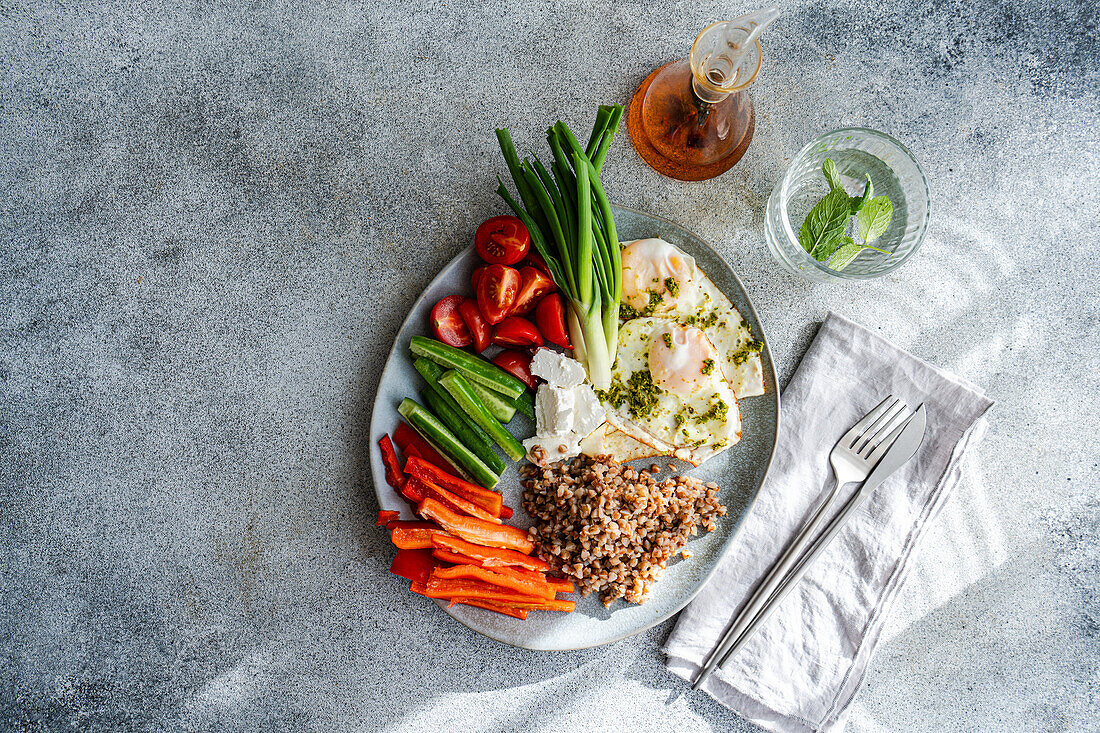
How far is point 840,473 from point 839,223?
0.92 m

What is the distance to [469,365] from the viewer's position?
2377 mm

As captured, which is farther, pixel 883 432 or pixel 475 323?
pixel 883 432

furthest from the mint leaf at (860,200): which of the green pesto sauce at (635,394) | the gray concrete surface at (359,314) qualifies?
the green pesto sauce at (635,394)

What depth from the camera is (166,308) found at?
2.60 m

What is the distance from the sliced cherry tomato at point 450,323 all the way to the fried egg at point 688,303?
0.59 metres

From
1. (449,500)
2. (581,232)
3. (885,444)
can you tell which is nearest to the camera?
(581,232)

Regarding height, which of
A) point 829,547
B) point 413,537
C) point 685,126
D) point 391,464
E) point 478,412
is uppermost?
point 685,126

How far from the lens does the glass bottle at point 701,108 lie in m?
2.26

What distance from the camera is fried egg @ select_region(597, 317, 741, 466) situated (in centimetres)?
235

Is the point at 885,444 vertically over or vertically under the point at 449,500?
over

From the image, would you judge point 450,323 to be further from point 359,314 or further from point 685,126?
point 685,126

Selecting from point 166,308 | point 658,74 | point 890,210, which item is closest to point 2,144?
→ point 166,308

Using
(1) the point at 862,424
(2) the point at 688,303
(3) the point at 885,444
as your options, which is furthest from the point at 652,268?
(3) the point at 885,444

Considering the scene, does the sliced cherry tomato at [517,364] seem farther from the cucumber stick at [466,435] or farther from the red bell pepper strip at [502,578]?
the red bell pepper strip at [502,578]
